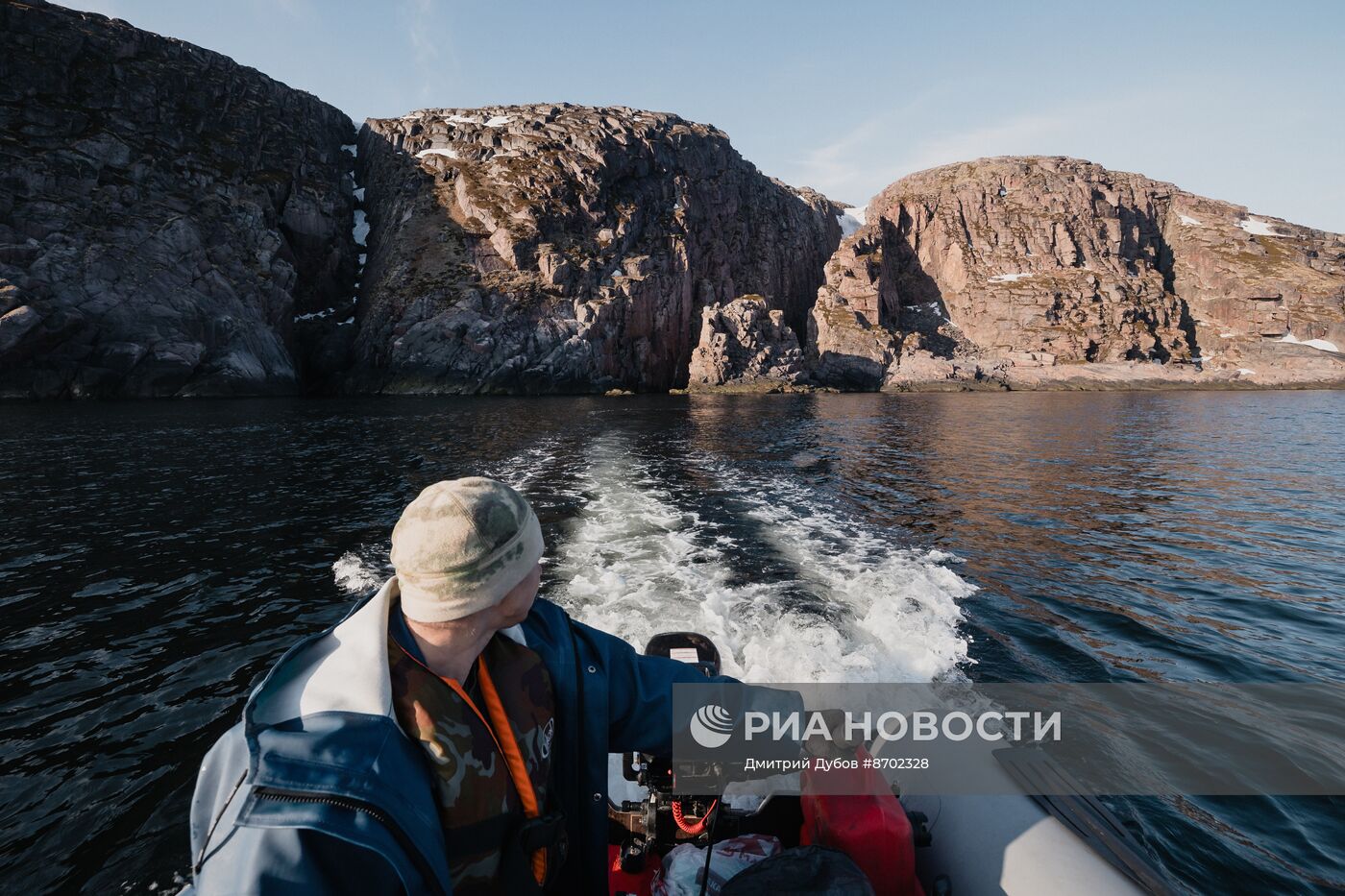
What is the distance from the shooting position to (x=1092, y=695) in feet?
22.0

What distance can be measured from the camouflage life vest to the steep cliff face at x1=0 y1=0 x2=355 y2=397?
61.9 m

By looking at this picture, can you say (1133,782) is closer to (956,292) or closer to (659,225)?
(659,225)

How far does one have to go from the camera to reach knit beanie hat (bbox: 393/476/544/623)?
69.7 inches

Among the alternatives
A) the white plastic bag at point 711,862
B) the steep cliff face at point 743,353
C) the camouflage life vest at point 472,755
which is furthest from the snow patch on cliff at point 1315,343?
the camouflage life vest at point 472,755

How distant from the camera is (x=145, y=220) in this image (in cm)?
5344

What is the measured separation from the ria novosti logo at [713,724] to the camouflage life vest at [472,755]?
93 cm

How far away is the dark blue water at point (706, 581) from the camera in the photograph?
5.02 m

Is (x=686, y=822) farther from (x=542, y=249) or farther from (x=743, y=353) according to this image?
(x=743, y=353)

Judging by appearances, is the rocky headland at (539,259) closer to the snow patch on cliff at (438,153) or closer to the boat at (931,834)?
the snow patch on cliff at (438,153)

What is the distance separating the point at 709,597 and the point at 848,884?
698 cm

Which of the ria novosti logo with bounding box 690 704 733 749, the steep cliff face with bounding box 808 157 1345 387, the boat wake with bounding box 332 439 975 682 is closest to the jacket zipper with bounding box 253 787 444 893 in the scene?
the ria novosti logo with bounding box 690 704 733 749

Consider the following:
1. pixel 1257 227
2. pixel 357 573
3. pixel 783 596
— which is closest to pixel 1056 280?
pixel 1257 227

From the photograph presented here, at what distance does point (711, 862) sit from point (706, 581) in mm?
6850

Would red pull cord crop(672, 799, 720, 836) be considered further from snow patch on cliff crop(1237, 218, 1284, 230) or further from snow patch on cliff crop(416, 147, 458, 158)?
snow patch on cliff crop(1237, 218, 1284, 230)
